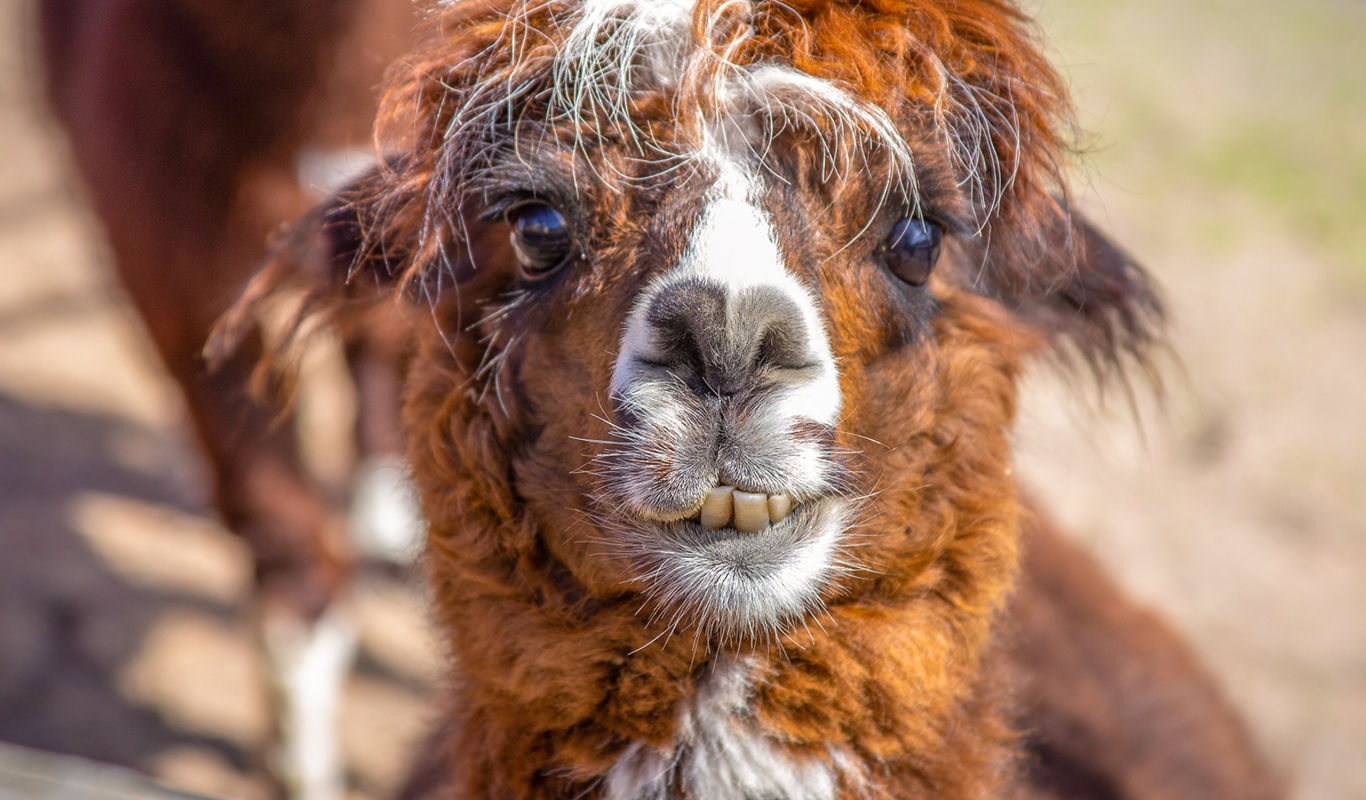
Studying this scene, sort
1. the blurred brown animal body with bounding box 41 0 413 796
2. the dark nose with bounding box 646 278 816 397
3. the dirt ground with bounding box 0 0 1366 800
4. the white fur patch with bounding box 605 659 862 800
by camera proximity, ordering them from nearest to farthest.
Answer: the dark nose with bounding box 646 278 816 397, the white fur patch with bounding box 605 659 862 800, the blurred brown animal body with bounding box 41 0 413 796, the dirt ground with bounding box 0 0 1366 800

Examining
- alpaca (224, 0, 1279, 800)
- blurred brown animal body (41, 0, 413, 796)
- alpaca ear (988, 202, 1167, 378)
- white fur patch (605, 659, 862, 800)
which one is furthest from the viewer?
blurred brown animal body (41, 0, 413, 796)

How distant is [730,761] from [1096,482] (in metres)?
4.11

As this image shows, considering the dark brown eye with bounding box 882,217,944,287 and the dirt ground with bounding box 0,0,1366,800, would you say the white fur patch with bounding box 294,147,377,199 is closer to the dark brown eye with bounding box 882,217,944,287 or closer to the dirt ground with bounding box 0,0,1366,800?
the dirt ground with bounding box 0,0,1366,800

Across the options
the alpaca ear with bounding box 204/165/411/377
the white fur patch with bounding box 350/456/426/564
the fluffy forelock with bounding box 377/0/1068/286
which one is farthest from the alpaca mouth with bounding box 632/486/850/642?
the white fur patch with bounding box 350/456/426/564

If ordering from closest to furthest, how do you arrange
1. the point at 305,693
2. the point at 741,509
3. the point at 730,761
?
1. the point at 741,509
2. the point at 730,761
3. the point at 305,693

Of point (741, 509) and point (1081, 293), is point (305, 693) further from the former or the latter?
point (1081, 293)

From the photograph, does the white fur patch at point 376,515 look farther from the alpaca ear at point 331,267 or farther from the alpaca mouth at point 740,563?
the alpaca mouth at point 740,563

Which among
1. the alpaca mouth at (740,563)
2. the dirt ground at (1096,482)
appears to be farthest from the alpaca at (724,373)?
the dirt ground at (1096,482)

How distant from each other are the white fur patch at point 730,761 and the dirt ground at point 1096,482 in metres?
0.90

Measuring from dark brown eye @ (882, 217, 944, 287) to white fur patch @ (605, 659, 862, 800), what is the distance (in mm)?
710

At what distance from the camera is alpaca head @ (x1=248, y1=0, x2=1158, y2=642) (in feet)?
5.21

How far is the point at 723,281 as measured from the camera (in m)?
1.54

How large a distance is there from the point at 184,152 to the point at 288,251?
3.66ft

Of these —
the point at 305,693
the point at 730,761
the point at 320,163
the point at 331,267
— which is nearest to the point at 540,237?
the point at 331,267
